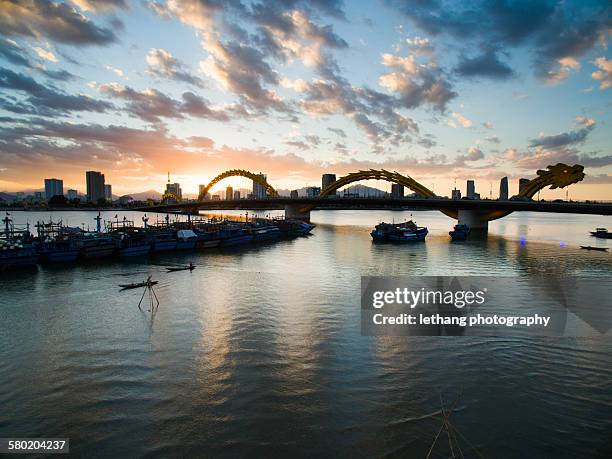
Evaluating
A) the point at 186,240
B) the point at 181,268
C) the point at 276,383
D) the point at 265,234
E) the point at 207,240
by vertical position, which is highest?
the point at 186,240

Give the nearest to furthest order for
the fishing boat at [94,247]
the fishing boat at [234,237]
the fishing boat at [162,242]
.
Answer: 1. the fishing boat at [94,247]
2. the fishing boat at [162,242]
3. the fishing boat at [234,237]

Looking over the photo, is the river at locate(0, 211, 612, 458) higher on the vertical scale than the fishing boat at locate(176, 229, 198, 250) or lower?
lower

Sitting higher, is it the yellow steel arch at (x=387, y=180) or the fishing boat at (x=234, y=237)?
the yellow steel arch at (x=387, y=180)

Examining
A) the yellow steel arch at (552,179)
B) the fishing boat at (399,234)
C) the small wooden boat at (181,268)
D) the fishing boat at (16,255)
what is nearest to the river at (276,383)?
the small wooden boat at (181,268)

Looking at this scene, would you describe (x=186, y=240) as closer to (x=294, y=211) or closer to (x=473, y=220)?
(x=294, y=211)

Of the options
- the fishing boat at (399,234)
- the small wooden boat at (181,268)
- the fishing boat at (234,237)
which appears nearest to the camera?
the small wooden boat at (181,268)

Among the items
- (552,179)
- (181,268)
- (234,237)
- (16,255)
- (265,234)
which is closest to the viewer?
(16,255)

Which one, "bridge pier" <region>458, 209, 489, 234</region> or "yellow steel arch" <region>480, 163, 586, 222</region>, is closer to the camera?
"yellow steel arch" <region>480, 163, 586, 222</region>

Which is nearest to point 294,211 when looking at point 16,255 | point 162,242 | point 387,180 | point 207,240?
point 387,180

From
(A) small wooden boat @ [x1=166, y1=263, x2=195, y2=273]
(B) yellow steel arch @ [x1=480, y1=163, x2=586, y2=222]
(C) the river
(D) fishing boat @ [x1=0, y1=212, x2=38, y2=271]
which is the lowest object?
(C) the river

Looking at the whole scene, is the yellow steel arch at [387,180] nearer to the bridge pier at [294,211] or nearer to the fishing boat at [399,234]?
the bridge pier at [294,211]

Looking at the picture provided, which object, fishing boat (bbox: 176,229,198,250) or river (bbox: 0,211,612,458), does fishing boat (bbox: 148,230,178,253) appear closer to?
fishing boat (bbox: 176,229,198,250)

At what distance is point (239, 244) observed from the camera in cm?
8256

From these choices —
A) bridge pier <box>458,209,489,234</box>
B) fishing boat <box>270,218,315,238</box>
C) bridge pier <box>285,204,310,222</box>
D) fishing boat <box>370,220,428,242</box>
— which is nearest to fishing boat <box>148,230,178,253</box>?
fishing boat <box>270,218,315,238</box>
